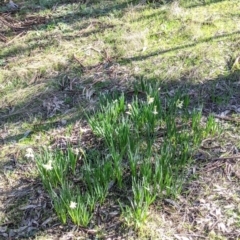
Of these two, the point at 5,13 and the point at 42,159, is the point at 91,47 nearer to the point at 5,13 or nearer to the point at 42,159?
the point at 5,13

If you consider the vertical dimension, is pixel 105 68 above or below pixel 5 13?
below

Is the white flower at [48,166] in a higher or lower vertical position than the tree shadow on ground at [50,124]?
higher

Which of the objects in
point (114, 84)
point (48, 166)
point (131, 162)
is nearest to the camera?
point (48, 166)

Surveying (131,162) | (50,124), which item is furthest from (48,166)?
(50,124)

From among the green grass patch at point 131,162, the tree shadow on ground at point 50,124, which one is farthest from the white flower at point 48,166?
the tree shadow on ground at point 50,124

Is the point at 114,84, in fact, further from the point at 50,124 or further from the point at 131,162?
the point at 131,162

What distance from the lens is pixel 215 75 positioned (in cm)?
399

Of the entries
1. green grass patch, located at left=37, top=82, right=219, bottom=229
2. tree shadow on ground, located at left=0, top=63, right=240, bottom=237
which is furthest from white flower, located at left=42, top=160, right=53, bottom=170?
tree shadow on ground, located at left=0, top=63, right=240, bottom=237

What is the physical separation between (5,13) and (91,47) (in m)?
1.62

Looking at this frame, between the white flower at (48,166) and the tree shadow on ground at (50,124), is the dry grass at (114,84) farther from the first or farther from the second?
the white flower at (48,166)

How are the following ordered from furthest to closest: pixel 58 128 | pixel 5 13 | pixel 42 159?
pixel 5 13 → pixel 58 128 → pixel 42 159

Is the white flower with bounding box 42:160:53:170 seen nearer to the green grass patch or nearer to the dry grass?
the green grass patch

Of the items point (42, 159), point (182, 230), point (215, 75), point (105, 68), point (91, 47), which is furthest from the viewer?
point (91, 47)

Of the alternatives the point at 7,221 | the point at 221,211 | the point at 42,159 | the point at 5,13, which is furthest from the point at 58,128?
the point at 5,13
